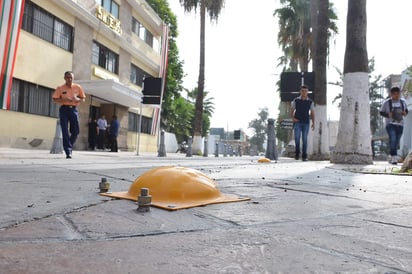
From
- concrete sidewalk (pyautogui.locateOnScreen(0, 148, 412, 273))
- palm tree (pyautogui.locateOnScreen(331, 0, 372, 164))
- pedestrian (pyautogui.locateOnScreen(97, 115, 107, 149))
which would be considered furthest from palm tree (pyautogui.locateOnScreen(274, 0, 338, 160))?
concrete sidewalk (pyautogui.locateOnScreen(0, 148, 412, 273))

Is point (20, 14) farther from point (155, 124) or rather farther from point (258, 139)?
point (258, 139)

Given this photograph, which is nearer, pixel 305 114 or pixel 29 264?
pixel 29 264

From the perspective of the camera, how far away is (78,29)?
17609 millimetres

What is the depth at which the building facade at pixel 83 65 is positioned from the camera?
45.5 feet

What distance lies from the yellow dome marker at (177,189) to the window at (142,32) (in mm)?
23475

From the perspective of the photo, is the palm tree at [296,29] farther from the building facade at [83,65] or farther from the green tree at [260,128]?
the green tree at [260,128]

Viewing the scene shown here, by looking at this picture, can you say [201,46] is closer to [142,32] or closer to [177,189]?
[142,32]

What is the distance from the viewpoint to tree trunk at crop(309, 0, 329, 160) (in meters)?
13.6

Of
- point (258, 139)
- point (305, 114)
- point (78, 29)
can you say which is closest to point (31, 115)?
point (78, 29)

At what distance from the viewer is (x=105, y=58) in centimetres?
2062

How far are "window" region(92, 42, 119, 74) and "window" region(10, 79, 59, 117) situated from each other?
4642mm

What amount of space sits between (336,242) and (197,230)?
0.60 meters

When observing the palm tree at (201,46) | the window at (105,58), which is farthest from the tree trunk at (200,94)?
the window at (105,58)

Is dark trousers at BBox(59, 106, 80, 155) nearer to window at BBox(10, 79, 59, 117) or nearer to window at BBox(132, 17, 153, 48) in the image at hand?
window at BBox(10, 79, 59, 117)
